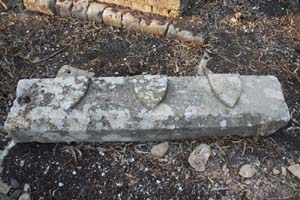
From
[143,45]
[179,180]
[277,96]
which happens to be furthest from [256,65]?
[179,180]

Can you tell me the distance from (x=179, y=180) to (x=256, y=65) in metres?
1.39

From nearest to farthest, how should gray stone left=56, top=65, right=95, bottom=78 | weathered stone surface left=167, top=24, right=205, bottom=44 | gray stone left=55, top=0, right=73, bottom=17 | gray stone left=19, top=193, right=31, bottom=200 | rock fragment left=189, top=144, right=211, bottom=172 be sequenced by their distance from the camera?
1. gray stone left=19, top=193, right=31, bottom=200
2. rock fragment left=189, top=144, right=211, bottom=172
3. gray stone left=56, top=65, right=95, bottom=78
4. weathered stone surface left=167, top=24, right=205, bottom=44
5. gray stone left=55, top=0, right=73, bottom=17

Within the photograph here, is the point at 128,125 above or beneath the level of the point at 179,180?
above

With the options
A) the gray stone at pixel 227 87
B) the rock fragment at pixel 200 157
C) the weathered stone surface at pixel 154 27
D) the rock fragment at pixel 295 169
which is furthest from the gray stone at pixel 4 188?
the rock fragment at pixel 295 169

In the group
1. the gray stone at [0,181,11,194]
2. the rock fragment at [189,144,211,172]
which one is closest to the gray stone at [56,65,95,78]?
the gray stone at [0,181,11,194]

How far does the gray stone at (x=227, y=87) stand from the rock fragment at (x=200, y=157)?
1.32 ft

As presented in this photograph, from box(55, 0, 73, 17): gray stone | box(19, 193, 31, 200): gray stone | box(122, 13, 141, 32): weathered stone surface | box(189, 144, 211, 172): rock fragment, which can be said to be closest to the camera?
box(19, 193, 31, 200): gray stone

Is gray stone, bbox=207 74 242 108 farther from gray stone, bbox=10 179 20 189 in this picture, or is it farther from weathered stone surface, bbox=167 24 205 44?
gray stone, bbox=10 179 20 189

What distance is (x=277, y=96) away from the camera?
306 cm

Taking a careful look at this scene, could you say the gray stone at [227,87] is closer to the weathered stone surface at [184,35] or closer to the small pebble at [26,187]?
the weathered stone surface at [184,35]

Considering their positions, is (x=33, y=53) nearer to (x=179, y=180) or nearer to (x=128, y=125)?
(x=128, y=125)

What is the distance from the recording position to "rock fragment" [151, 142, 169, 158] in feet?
10.1

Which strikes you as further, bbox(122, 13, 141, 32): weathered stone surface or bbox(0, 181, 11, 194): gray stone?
bbox(122, 13, 141, 32): weathered stone surface

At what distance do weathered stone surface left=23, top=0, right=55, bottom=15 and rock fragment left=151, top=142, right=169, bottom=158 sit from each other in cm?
197
